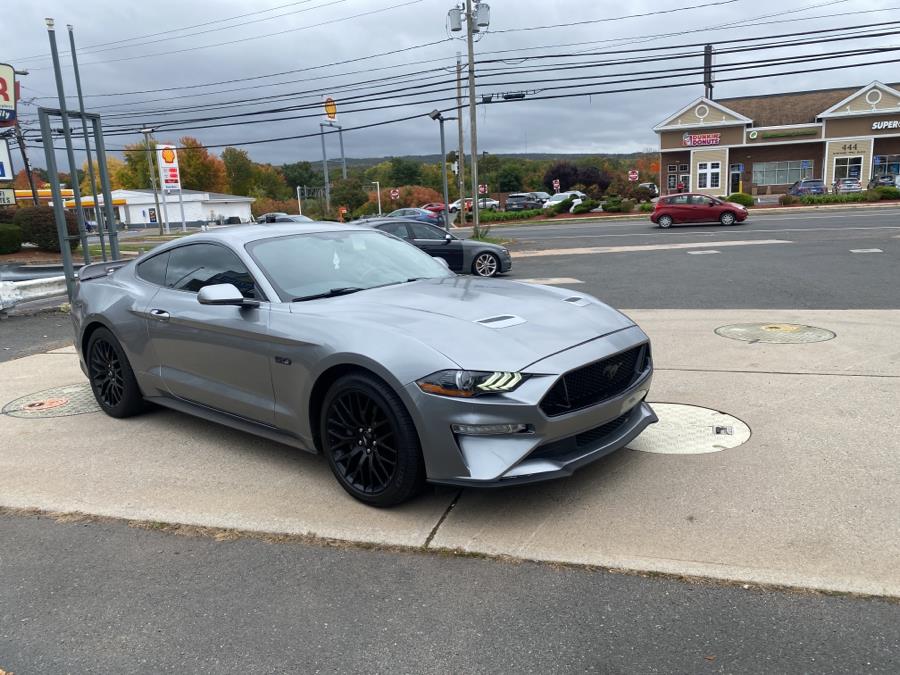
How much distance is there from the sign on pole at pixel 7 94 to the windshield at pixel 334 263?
61.9ft

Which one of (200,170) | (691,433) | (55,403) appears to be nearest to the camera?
(691,433)

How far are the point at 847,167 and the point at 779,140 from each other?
17.8ft

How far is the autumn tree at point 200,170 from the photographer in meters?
93.4

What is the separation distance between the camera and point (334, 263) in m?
4.96

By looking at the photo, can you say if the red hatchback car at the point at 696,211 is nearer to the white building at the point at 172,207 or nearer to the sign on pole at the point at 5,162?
the sign on pole at the point at 5,162

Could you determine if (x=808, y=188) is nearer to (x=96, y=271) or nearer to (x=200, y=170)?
(x=96, y=271)

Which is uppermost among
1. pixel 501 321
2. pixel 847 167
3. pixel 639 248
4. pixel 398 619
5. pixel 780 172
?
pixel 847 167

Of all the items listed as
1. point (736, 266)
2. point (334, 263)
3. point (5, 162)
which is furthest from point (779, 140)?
point (334, 263)

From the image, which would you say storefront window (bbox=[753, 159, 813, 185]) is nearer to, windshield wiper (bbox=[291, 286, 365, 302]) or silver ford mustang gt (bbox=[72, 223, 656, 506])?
silver ford mustang gt (bbox=[72, 223, 656, 506])

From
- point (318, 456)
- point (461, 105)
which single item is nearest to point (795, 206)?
point (461, 105)

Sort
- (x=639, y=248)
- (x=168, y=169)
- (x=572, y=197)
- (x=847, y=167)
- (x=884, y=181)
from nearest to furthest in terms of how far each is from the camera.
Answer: (x=639, y=248) → (x=884, y=181) → (x=572, y=197) → (x=847, y=167) → (x=168, y=169)

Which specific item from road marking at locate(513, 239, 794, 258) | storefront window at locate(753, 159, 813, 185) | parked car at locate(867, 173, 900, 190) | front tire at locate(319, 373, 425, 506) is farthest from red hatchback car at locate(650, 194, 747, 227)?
storefront window at locate(753, 159, 813, 185)

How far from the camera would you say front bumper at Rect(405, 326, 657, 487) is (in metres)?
3.50

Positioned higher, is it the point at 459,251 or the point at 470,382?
the point at 470,382
